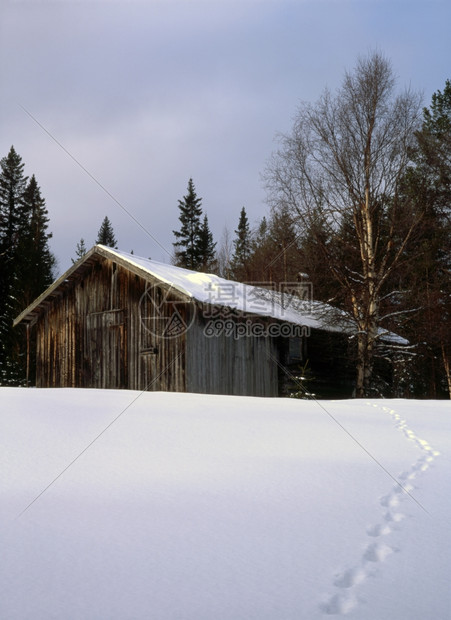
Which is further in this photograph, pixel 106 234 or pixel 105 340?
pixel 106 234

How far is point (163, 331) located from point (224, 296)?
6.90 feet

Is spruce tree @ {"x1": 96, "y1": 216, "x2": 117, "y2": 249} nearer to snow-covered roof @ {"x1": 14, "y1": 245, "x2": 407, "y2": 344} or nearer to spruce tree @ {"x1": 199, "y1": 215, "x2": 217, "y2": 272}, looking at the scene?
spruce tree @ {"x1": 199, "y1": 215, "x2": 217, "y2": 272}

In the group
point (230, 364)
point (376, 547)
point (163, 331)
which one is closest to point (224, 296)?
point (230, 364)

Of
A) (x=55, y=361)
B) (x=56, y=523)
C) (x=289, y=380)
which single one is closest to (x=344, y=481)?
(x=56, y=523)

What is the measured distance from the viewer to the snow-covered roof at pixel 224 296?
44.8 feet

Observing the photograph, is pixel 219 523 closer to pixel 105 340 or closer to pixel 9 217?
pixel 105 340

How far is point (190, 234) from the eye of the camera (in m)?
47.6

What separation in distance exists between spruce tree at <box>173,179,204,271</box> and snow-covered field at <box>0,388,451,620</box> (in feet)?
133

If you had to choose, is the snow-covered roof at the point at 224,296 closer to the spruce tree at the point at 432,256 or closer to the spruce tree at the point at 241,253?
the spruce tree at the point at 432,256

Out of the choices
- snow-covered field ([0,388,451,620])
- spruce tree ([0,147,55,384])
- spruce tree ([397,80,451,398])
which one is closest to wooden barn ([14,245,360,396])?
spruce tree ([397,80,451,398])

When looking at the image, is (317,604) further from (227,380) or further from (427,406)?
(227,380)

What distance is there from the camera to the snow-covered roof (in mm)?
13664

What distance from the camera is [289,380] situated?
55.8ft

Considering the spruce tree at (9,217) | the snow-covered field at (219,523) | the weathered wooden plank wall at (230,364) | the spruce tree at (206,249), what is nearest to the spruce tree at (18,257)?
the spruce tree at (9,217)
